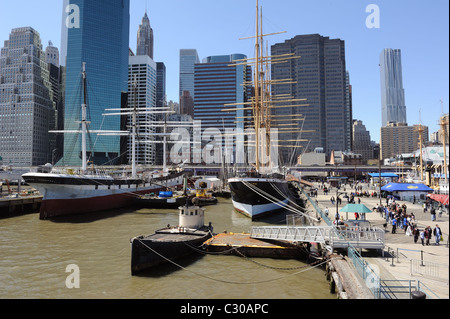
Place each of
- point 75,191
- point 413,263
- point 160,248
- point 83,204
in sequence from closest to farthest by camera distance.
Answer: point 413,263, point 160,248, point 75,191, point 83,204

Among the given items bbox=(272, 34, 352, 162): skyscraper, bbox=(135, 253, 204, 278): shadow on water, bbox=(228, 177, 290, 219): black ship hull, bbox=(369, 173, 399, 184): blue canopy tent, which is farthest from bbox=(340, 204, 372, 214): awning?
bbox=(272, 34, 352, 162): skyscraper

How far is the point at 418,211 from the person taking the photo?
32.5m

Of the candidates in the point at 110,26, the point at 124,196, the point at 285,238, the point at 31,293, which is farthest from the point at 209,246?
the point at 110,26

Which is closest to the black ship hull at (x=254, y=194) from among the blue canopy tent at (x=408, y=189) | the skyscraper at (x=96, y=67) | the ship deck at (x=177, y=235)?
the ship deck at (x=177, y=235)

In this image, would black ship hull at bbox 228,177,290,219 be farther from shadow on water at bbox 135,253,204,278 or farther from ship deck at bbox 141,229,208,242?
shadow on water at bbox 135,253,204,278

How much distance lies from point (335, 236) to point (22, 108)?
571 ft

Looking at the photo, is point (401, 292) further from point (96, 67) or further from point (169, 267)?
point (96, 67)

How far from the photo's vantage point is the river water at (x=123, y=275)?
575 inches

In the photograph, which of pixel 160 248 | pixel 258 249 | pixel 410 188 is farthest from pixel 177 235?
pixel 410 188

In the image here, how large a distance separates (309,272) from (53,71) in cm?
22164

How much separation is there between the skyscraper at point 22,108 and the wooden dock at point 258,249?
16063 cm

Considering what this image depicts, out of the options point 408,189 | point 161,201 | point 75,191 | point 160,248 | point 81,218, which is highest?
point 408,189

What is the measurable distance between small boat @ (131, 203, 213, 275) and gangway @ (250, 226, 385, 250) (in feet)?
20.2

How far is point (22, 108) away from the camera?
14738 centimetres
